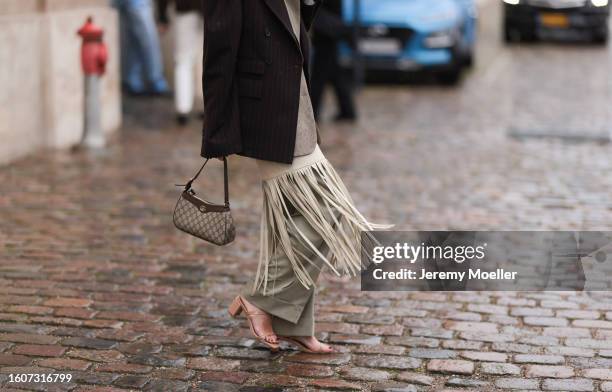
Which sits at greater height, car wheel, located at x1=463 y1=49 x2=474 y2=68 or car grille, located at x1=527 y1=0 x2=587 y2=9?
car grille, located at x1=527 y1=0 x2=587 y2=9

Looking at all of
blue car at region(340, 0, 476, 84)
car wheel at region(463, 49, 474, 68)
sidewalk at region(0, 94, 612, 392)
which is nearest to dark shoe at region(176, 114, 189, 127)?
sidewalk at region(0, 94, 612, 392)

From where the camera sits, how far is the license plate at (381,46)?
14797 mm

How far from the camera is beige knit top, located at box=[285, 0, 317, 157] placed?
15.0 feet

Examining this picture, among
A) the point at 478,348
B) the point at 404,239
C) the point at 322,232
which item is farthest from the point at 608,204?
the point at 322,232

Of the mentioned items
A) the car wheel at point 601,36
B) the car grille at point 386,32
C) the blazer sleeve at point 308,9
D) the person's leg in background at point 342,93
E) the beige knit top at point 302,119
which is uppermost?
the blazer sleeve at point 308,9

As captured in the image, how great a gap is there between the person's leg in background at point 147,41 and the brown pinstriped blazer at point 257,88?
8.69 meters

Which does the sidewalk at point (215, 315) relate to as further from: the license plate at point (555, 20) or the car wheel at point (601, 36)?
the license plate at point (555, 20)

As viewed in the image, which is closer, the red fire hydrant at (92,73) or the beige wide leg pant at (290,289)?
the beige wide leg pant at (290,289)

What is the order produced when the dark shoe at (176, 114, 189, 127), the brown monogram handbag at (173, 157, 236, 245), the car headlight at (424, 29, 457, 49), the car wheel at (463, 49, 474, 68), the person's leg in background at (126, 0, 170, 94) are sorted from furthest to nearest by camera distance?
1. the car wheel at (463, 49, 474, 68)
2. the car headlight at (424, 29, 457, 49)
3. the person's leg in background at (126, 0, 170, 94)
4. the dark shoe at (176, 114, 189, 127)
5. the brown monogram handbag at (173, 157, 236, 245)

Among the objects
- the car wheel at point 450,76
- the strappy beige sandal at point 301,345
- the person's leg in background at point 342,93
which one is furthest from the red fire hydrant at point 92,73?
the car wheel at point 450,76

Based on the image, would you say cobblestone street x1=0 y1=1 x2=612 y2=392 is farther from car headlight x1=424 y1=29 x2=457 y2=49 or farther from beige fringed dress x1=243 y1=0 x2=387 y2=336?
car headlight x1=424 y1=29 x2=457 y2=49

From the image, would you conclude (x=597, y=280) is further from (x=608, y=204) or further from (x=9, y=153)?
(x=9, y=153)

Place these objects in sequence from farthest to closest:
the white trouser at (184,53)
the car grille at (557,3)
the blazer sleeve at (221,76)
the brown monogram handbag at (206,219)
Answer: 1. the car grille at (557,3)
2. the white trouser at (184,53)
3. the brown monogram handbag at (206,219)
4. the blazer sleeve at (221,76)

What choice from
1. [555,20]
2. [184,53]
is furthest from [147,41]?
[555,20]
